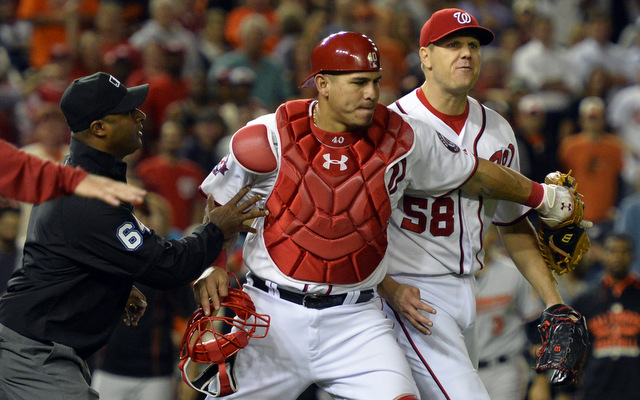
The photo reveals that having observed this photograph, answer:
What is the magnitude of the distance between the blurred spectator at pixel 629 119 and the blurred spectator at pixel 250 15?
4.20 m

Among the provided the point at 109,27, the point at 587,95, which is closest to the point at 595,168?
the point at 587,95

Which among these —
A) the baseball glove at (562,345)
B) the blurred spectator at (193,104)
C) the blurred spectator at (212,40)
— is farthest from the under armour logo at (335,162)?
the blurred spectator at (212,40)

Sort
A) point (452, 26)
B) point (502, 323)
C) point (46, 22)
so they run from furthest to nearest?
point (46, 22), point (502, 323), point (452, 26)

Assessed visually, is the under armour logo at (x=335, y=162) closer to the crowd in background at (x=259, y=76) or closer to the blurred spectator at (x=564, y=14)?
the crowd in background at (x=259, y=76)

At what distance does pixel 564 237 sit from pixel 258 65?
6385mm

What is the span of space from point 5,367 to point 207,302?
2.95 ft

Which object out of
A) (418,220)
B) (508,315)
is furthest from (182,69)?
(418,220)

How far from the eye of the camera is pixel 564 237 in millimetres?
4930

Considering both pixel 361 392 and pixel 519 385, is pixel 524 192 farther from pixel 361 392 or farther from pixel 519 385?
pixel 519 385

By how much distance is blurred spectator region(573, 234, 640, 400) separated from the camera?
8203 mm

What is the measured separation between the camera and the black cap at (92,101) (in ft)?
13.6

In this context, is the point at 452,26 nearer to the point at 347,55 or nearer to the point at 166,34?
the point at 347,55

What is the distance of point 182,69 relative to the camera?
1077 centimetres

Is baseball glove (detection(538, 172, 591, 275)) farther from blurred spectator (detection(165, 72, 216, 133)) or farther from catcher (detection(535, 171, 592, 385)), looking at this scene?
blurred spectator (detection(165, 72, 216, 133))
